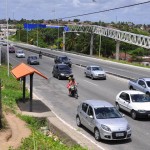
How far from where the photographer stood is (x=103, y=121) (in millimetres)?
17438

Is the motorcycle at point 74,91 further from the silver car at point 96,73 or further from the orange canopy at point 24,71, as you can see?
the silver car at point 96,73

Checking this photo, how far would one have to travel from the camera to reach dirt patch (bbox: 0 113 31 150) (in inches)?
574

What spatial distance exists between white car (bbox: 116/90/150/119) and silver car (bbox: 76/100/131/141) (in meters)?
3.06

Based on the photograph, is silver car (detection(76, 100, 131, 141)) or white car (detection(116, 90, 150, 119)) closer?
silver car (detection(76, 100, 131, 141))

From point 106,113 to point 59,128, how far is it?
2.21m

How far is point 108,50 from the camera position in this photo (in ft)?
424

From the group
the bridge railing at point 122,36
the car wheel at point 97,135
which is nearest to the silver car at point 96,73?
the car wheel at point 97,135

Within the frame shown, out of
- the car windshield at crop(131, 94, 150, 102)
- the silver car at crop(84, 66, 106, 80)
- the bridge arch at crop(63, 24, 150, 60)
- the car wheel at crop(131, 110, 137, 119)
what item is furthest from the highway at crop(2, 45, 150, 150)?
the bridge arch at crop(63, 24, 150, 60)

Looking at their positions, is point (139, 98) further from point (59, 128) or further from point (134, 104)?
point (59, 128)

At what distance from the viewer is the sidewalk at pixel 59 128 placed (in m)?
15.9

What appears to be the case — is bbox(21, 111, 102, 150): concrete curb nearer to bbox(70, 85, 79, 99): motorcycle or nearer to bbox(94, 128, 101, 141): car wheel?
bbox(94, 128, 101, 141): car wheel

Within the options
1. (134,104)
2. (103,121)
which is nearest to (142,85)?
(134,104)

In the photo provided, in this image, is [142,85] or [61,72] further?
[61,72]

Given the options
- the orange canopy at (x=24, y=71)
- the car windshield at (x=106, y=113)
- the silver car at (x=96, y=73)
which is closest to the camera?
the car windshield at (x=106, y=113)
